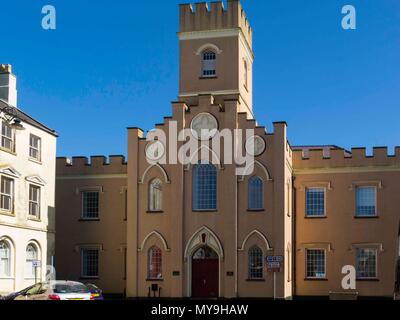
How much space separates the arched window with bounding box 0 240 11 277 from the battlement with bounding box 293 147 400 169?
19214mm

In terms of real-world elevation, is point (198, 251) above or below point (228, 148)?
below

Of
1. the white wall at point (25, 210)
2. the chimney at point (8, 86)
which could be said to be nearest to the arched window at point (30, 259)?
the white wall at point (25, 210)

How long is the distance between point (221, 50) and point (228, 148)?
7184 mm

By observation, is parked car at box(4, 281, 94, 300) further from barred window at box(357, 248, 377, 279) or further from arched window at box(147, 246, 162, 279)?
barred window at box(357, 248, 377, 279)

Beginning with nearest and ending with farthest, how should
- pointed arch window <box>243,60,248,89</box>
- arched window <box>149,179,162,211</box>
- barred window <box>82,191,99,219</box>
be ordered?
arched window <box>149,179,162,211</box>, pointed arch window <box>243,60,248,89</box>, barred window <box>82,191,99,219</box>

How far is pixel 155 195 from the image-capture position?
41969 millimetres

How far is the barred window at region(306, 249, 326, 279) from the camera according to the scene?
43.7 meters

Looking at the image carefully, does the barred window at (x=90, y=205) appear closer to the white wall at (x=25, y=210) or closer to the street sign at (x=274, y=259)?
the white wall at (x=25, y=210)

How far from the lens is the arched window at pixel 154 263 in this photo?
134 feet

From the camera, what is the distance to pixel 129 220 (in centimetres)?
4175

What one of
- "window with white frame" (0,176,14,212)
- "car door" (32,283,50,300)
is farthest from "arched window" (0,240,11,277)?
"car door" (32,283,50,300)

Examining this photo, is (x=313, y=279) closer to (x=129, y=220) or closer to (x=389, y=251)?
(x=389, y=251)

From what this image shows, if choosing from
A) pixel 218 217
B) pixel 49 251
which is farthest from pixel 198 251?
pixel 49 251
